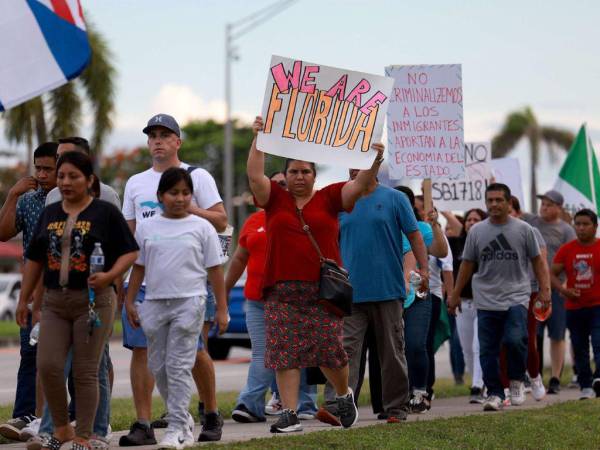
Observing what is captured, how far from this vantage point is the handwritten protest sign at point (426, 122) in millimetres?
13141

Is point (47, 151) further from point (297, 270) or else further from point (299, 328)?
point (299, 328)

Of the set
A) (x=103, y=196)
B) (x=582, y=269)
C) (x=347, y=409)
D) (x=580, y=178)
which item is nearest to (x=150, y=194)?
(x=103, y=196)

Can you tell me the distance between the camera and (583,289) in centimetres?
1438

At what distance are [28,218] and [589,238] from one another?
6.91 m

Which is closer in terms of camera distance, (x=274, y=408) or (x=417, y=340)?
(x=417, y=340)

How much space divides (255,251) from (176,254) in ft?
10.5

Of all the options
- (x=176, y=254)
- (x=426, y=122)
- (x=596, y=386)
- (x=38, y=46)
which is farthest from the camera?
(x=596, y=386)

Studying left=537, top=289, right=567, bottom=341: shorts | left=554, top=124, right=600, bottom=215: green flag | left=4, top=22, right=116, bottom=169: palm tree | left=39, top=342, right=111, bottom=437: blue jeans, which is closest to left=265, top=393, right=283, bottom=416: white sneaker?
left=39, top=342, right=111, bottom=437: blue jeans

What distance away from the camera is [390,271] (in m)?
10.9

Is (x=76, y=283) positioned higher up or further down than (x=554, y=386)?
higher up

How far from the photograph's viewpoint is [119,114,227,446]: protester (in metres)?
9.25

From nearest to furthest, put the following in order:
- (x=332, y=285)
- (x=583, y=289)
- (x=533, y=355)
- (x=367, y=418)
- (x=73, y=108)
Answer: (x=332, y=285)
(x=367, y=418)
(x=533, y=355)
(x=583, y=289)
(x=73, y=108)

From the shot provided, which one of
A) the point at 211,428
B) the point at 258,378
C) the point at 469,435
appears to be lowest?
the point at 469,435

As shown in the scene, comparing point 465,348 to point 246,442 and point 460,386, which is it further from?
point 246,442
